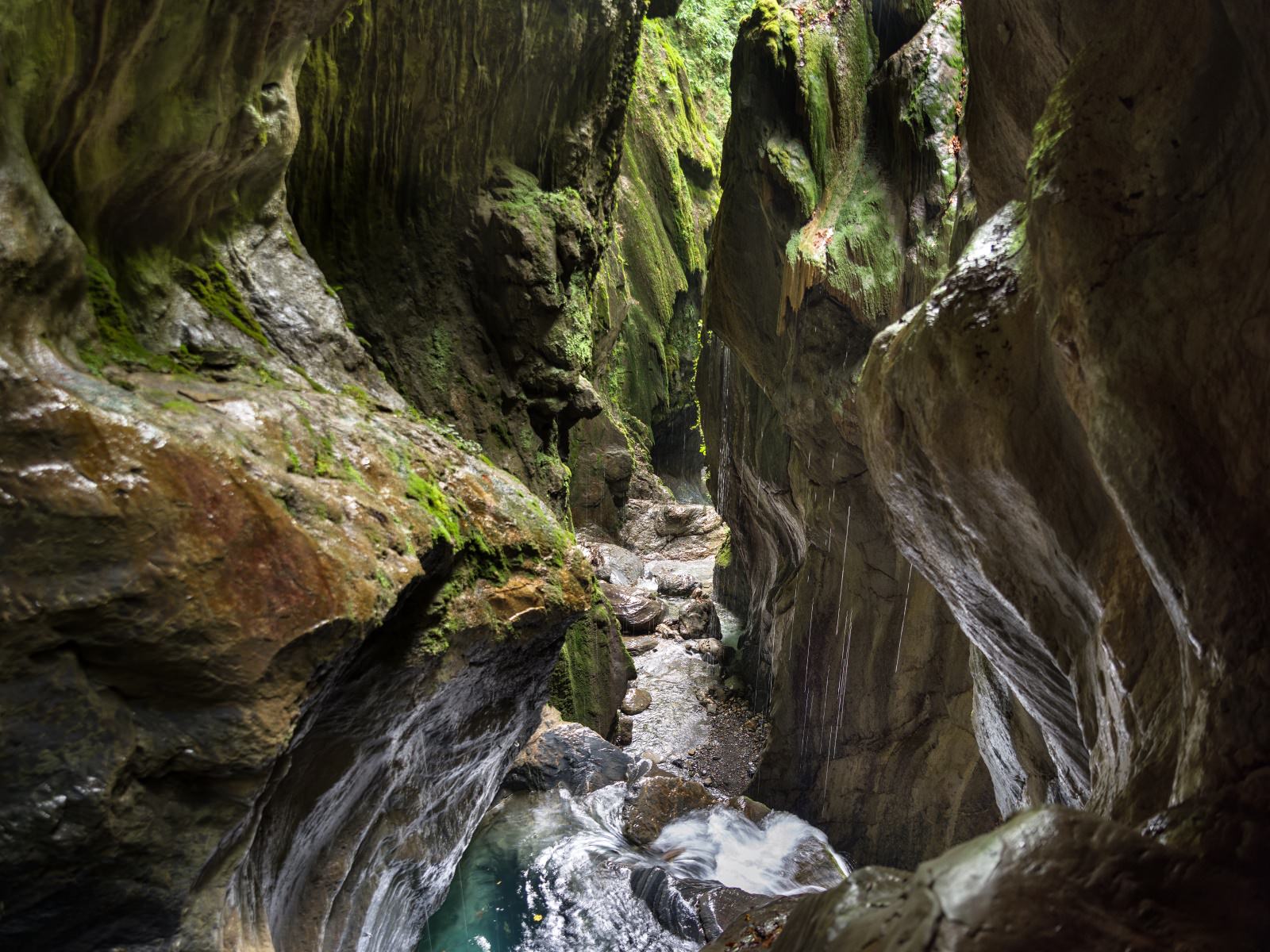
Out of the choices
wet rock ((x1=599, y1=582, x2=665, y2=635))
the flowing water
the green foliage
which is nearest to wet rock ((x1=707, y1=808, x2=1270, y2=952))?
the flowing water

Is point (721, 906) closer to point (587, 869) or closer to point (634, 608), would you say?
point (587, 869)

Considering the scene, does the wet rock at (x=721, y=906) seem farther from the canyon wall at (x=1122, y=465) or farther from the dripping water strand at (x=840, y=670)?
the canyon wall at (x=1122, y=465)

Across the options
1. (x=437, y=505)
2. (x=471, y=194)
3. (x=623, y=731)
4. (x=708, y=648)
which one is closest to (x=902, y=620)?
(x=623, y=731)

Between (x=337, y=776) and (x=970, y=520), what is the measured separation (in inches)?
137

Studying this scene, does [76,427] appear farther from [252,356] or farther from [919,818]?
[919,818]

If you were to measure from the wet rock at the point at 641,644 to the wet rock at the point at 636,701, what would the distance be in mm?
2290

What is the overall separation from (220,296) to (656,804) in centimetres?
736

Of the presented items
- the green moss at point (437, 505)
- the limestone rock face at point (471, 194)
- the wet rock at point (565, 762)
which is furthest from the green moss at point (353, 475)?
the wet rock at point (565, 762)

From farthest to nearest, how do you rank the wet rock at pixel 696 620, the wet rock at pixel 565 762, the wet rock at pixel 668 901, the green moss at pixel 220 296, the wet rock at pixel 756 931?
1. the wet rock at pixel 696 620
2. the wet rock at pixel 565 762
3. the wet rock at pixel 668 901
4. the wet rock at pixel 756 931
5. the green moss at pixel 220 296

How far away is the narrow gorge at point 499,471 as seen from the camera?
2.39 m

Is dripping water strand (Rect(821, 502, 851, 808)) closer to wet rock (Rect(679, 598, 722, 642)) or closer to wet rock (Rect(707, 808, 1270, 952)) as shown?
wet rock (Rect(679, 598, 722, 642))

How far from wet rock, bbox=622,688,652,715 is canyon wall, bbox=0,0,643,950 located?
7.02 meters

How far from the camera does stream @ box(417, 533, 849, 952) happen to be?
7.37m

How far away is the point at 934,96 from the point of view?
9.12 m
